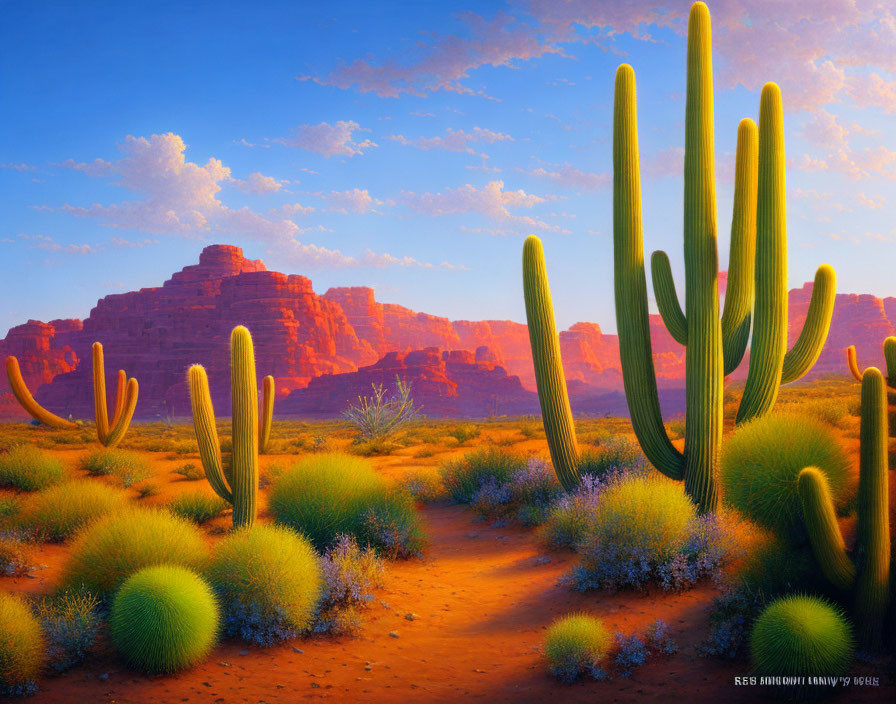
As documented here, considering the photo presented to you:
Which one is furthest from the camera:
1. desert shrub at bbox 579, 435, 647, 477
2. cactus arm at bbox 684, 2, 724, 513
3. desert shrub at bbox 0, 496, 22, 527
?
desert shrub at bbox 579, 435, 647, 477

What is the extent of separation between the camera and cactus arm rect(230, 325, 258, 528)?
30.6ft

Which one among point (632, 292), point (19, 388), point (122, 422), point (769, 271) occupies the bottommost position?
point (122, 422)

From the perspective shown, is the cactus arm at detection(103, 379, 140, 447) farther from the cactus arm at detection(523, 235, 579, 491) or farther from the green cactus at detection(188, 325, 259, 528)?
the cactus arm at detection(523, 235, 579, 491)

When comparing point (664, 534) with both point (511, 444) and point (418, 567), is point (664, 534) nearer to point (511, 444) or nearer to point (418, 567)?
point (418, 567)

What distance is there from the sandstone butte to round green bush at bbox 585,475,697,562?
3143 inches

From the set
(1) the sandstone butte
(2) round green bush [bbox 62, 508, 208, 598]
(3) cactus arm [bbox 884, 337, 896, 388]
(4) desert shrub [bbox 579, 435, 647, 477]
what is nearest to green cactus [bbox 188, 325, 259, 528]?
(2) round green bush [bbox 62, 508, 208, 598]

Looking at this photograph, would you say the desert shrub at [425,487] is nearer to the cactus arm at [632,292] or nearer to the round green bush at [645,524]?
the cactus arm at [632,292]

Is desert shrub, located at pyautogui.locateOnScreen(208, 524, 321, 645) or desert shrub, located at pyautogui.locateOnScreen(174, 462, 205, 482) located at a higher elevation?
desert shrub, located at pyautogui.locateOnScreen(208, 524, 321, 645)

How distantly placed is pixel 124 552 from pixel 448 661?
13.2ft

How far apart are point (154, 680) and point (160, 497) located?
417 inches

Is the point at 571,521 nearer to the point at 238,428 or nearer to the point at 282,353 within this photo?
the point at 238,428

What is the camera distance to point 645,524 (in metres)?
7.27

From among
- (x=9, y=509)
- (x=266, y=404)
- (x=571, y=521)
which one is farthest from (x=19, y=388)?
(x=571, y=521)

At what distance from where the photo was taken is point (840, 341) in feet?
359
